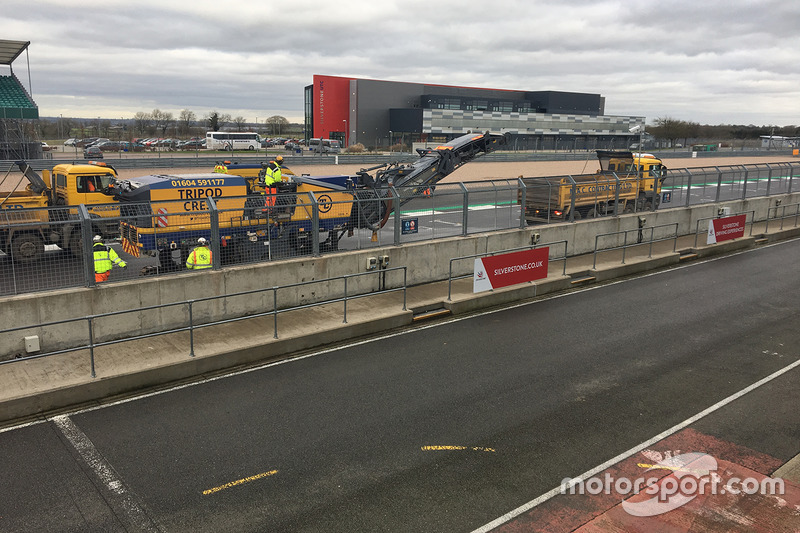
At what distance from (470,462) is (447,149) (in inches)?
644

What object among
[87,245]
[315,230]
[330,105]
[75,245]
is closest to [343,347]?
[315,230]

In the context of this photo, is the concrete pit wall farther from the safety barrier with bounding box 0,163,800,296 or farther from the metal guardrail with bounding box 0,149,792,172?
the metal guardrail with bounding box 0,149,792,172

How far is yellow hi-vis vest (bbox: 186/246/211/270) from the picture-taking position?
12.8 meters

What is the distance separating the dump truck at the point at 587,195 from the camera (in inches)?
766

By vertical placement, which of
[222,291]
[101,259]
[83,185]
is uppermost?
[83,185]

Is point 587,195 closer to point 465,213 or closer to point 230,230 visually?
point 465,213

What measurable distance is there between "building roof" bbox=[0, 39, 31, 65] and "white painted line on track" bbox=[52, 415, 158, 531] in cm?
3603

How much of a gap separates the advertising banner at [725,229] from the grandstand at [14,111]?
37163 mm

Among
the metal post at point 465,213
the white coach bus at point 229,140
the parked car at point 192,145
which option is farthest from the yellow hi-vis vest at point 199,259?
the parked car at point 192,145

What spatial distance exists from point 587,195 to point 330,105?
75.5 meters

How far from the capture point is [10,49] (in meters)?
37.8

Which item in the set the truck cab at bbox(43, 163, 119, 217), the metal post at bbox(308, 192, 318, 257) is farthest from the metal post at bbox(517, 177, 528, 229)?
the truck cab at bbox(43, 163, 119, 217)

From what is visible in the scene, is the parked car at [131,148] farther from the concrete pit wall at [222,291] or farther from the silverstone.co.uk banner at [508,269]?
the silverstone.co.uk banner at [508,269]

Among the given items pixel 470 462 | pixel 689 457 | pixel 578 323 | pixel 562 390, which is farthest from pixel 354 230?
pixel 689 457
